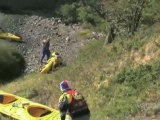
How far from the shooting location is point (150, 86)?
49.2ft

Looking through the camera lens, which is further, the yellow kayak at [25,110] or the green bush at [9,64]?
the green bush at [9,64]

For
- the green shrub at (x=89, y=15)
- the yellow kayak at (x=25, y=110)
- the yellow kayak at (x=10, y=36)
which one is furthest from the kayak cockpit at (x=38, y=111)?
the yellow kayak at (x=10, y=36)

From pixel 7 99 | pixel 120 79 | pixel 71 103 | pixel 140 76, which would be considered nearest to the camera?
pixel 71 103

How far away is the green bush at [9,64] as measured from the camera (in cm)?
2716

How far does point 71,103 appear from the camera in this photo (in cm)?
1100

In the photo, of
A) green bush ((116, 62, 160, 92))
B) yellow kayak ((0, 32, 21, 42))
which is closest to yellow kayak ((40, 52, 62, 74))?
yellow kayak ((0, 32, 21, 42))

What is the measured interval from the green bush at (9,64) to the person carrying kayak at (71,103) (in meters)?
16.0

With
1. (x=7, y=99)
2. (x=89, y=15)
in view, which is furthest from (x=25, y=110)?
(x=89, y=15)

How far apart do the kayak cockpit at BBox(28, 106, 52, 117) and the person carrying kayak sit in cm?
472

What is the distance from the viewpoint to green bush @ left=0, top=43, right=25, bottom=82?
2716 cm

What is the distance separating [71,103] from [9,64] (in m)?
16.8

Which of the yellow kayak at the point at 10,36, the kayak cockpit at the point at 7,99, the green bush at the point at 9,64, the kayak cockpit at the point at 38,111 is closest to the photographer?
the kayak cockpit at the point at 38,111

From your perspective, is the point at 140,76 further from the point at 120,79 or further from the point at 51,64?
the point at 51,64

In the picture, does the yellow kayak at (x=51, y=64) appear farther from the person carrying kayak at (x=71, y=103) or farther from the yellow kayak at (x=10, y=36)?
the person carrying kayak at (x=71, y=103)
